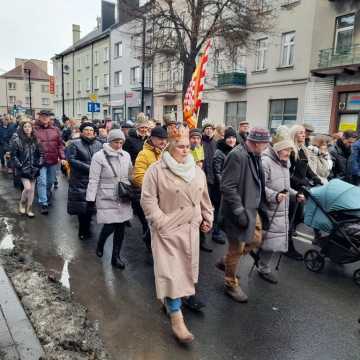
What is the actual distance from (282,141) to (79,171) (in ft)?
10.6

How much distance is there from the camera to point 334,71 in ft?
57.1

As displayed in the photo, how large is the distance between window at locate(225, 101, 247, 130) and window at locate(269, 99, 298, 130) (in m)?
2.44

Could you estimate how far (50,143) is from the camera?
7.38 metres

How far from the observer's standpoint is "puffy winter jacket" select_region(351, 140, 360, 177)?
710 centimetres

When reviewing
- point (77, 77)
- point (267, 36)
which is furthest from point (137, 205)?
point (77, 77)

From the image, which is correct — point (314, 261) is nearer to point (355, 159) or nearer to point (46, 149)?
point (355, 159)

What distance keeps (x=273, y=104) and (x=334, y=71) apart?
4.56 meters

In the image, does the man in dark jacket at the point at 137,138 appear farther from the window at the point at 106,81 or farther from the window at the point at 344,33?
the window at the point at 106,81

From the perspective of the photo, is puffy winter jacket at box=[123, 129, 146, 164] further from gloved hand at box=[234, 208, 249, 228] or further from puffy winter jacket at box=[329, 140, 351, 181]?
puffy winter jacket at box=[329, 140, 351, 181]

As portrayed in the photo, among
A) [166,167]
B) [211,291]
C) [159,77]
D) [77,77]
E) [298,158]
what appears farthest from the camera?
[77,77]

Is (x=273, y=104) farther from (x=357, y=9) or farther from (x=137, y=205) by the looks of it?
(x=137, y=205)

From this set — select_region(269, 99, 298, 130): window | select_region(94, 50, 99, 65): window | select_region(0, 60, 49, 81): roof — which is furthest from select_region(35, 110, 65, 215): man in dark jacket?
select_region(0, 60, 49, 81): roof

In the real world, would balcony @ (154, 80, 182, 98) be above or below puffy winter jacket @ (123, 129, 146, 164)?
above

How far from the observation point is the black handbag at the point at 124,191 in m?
4.43
